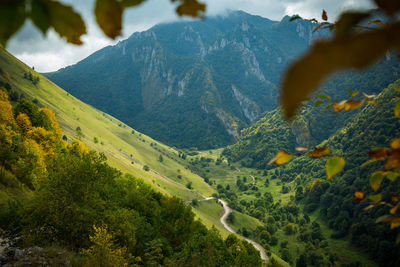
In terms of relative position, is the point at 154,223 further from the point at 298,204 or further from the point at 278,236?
the point at 298,204

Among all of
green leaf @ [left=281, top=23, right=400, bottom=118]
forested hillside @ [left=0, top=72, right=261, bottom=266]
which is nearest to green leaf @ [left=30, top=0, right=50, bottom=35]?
green leaf @ [left=281, top=23, right=400, bottom=118]

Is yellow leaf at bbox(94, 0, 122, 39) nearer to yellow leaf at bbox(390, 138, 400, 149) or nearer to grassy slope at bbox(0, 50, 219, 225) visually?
yellow leaf at bbox(390, 138, 400, 149)

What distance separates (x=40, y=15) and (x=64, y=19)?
9cm

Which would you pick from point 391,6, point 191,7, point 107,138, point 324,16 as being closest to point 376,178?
point 391,6

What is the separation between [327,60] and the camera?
687mm

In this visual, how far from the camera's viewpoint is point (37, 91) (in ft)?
384

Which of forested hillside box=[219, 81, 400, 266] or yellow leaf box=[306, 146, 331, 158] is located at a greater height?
yellow leaf box=[306, 146, 331, 158]

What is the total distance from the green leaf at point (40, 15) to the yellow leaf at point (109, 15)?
0.63 feet

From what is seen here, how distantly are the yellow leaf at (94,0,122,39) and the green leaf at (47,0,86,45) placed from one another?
8 centimetres

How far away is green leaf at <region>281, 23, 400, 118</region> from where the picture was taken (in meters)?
0.67

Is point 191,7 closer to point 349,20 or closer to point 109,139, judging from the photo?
point 349,20

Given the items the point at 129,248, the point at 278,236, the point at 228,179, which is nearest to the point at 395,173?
the point at 129,248

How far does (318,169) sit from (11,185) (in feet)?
610

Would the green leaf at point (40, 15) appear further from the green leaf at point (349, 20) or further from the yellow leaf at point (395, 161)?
the yellow leaf at point (395, 161)
